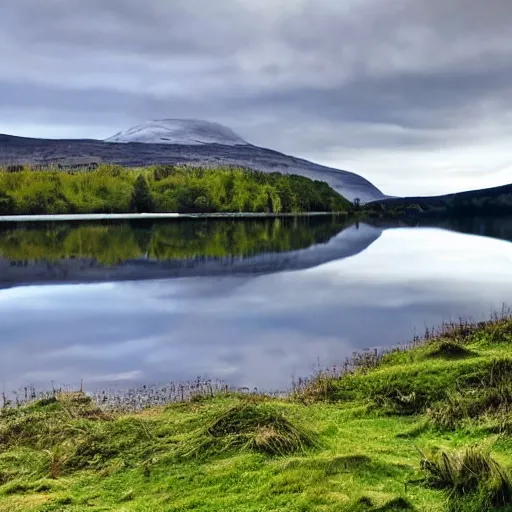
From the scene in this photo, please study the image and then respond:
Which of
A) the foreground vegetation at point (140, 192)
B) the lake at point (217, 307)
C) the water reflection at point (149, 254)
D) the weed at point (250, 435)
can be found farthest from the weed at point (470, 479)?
the foreground vegetation at point (140, 192)

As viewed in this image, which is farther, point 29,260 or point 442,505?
point 29,260

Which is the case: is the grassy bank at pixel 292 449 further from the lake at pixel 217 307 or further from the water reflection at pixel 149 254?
the water reflection at pixel 149 254

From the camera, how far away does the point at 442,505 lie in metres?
7.31

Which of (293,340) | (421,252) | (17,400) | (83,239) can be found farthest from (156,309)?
(83,239)

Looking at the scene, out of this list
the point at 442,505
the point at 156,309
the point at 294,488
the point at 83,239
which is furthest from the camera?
the point at 83,239

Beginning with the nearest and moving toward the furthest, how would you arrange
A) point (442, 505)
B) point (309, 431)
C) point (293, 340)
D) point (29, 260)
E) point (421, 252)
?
point (442, 505), point (309, 431), point (293, 340), point (29, 260), point (421, 252)

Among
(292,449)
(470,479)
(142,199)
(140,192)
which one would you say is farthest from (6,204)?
(470,479)

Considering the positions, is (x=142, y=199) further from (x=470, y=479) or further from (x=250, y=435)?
(x=470, y=479)

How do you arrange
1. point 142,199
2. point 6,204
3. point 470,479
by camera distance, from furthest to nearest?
point 142,199, point 6,204, point 470,479

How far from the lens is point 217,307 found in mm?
31531

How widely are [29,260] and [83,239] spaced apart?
23137mm

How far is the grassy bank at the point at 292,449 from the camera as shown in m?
7.76

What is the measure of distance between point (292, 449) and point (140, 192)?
517 ft

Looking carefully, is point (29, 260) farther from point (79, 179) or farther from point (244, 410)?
point (79, 179)
